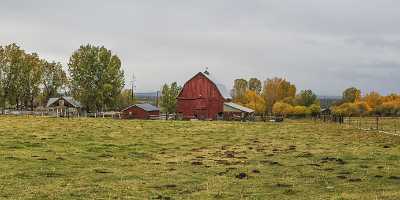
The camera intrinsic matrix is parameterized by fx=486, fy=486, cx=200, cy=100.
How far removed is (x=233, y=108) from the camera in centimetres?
10256

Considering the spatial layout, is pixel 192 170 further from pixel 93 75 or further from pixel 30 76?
pixel 30 76

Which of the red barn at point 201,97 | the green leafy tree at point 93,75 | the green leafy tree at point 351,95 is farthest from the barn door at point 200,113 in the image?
the green leafy tree at point 351,95

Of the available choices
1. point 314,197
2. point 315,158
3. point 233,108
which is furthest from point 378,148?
point 233,108

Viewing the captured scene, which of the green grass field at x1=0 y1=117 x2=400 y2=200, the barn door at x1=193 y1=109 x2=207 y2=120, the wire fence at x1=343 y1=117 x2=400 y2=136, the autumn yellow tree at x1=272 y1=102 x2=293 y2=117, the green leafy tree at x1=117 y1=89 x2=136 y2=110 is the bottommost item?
the green grass field at x1=0 y1=117 x2=400 y2=200

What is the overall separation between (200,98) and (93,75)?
23255 millimetres

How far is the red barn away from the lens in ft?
319

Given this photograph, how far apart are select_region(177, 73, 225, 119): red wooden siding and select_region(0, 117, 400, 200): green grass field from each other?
2368 inches

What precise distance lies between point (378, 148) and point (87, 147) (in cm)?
1997

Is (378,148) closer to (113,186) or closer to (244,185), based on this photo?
(244,185)

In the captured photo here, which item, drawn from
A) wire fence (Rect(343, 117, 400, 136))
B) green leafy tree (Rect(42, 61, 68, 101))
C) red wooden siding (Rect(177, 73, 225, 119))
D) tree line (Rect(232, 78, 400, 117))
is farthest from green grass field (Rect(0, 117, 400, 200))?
green leafy tree (Rect(42, 61, 68, 101))

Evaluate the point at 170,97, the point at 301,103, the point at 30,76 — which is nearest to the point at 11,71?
the point at 30,76

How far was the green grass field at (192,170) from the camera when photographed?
1786 cm

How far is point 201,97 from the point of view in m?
97.5

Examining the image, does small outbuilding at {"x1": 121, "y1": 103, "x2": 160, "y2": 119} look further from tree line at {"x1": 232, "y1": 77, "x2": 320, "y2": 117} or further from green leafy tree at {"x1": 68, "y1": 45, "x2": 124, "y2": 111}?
tree line at {"x1": 232, "y1": 77, "x2": 320, "y2": 117}
